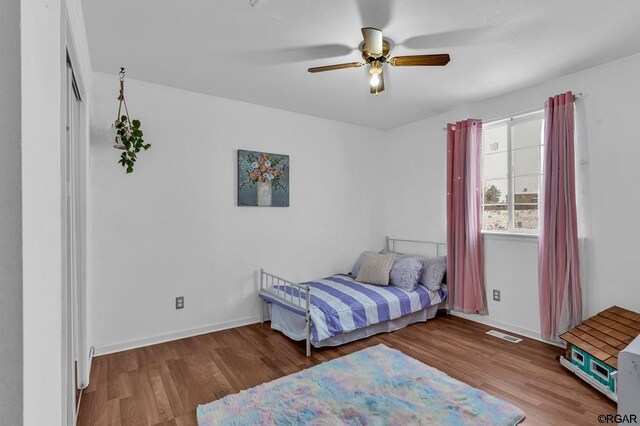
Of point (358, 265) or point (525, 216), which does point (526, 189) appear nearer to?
point (525, 216)

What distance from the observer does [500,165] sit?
11.6 ft

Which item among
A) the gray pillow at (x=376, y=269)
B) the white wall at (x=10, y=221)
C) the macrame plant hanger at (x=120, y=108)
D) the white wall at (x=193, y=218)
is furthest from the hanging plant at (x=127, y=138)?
the gray pillow at (x=376, y=269)

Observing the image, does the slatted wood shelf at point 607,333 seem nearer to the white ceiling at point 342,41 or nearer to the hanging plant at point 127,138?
the white ceiling at point 342,41

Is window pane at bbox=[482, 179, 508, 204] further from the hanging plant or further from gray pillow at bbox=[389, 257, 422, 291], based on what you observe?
the hanging plant

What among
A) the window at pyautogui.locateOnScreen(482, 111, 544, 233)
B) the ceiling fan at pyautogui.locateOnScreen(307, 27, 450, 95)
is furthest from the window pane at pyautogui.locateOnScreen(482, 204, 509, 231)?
the ceiling fan at pyautogui.locateOnScreen(307, 27, 450, 95)

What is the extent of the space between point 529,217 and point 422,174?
1364mm

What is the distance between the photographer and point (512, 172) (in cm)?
343

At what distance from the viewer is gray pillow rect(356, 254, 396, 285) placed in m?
3.80

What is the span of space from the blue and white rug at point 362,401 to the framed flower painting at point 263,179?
187 cm

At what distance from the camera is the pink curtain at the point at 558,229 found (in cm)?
280

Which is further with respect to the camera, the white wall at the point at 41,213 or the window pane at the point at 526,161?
the window pane at the point at 526,161

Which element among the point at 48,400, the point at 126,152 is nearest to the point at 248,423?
the point at 48,400

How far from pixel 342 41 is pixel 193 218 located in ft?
7.06

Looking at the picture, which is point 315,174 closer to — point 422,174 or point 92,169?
point 422,174
